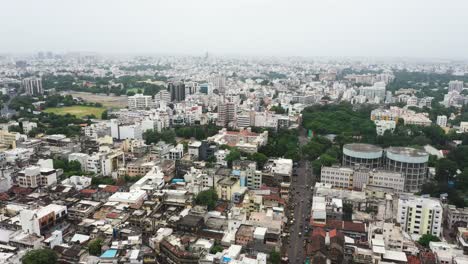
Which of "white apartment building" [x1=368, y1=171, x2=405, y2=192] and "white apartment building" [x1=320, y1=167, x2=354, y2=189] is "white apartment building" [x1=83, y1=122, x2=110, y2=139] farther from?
"white apartment building" [x1=368, y1=171, x2=405, y2=192]

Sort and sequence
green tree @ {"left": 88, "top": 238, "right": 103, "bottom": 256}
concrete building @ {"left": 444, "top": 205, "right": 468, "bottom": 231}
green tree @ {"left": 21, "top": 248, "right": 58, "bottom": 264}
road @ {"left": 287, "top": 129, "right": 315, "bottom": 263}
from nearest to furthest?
green tree @ {"left": 21, "top": 248, "right": 58, "bottom": 264}
green tree @ {"left": 88, "top": 238, "right": 103, "bottom": 256}
road @ {"left": 287, "top": 129, "right": 315, "bottom": 263}
concrete building @ {"left": 444, "top": 205, "right": 468, "bottom": 231}

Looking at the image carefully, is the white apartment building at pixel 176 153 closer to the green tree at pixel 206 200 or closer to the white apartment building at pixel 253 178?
the white apartment building at pixel 253 178

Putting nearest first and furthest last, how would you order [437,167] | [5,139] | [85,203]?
[85,203], [437,167], [5,139]

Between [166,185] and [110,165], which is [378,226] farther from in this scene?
[110,165]

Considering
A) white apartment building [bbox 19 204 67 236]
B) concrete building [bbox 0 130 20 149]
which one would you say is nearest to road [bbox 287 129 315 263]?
white apartment building [bbox 19 204 67 236]

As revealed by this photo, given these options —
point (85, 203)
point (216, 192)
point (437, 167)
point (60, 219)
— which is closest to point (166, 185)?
point (216, 192)

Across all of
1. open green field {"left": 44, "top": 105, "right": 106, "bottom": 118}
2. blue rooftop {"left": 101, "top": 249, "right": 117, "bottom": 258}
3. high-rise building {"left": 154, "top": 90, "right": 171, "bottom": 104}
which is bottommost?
blue rooftop {"left": 101, "top": 249, "right": 117, "bottom": 258}
